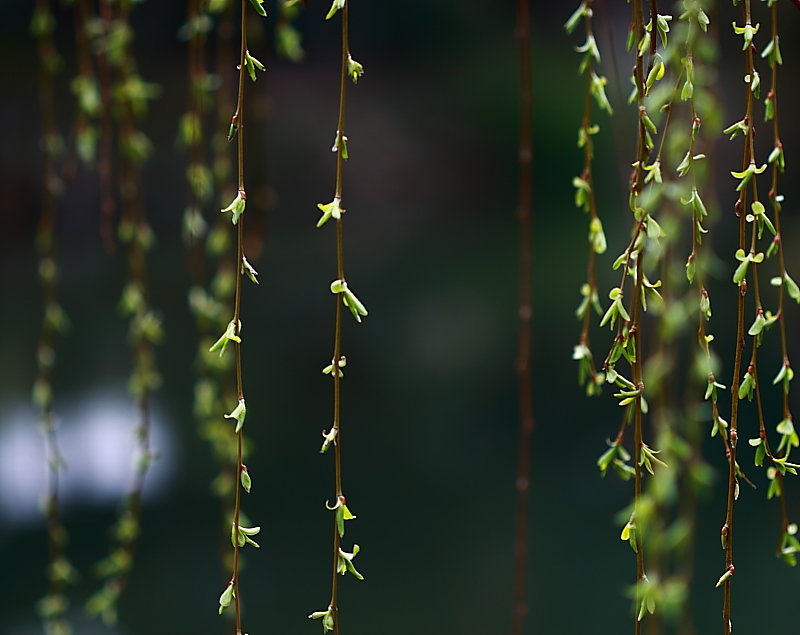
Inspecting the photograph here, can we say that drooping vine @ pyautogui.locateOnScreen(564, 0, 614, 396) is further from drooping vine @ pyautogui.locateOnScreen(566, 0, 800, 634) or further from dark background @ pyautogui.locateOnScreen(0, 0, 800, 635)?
dark background @ pyautogui.locateOnScreen(0, 0, 800, 635)

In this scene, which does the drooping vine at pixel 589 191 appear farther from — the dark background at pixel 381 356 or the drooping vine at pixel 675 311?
the dark background at pixel 381 356

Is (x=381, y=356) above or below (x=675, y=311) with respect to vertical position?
below

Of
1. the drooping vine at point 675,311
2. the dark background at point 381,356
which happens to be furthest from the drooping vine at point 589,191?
the dark background at point 381,356

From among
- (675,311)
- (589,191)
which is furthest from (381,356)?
(675,311)

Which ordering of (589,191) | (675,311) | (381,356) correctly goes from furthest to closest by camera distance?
(381,356), (589,191), (675,311)

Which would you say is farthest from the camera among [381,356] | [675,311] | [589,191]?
[381,356]

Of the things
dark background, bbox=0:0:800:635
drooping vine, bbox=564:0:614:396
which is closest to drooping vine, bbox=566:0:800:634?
drooping vine, bbox=564:0:614:396

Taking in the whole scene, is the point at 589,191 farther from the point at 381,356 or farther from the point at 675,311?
the point at 381,356

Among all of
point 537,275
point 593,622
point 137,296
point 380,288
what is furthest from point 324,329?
point 137,296
